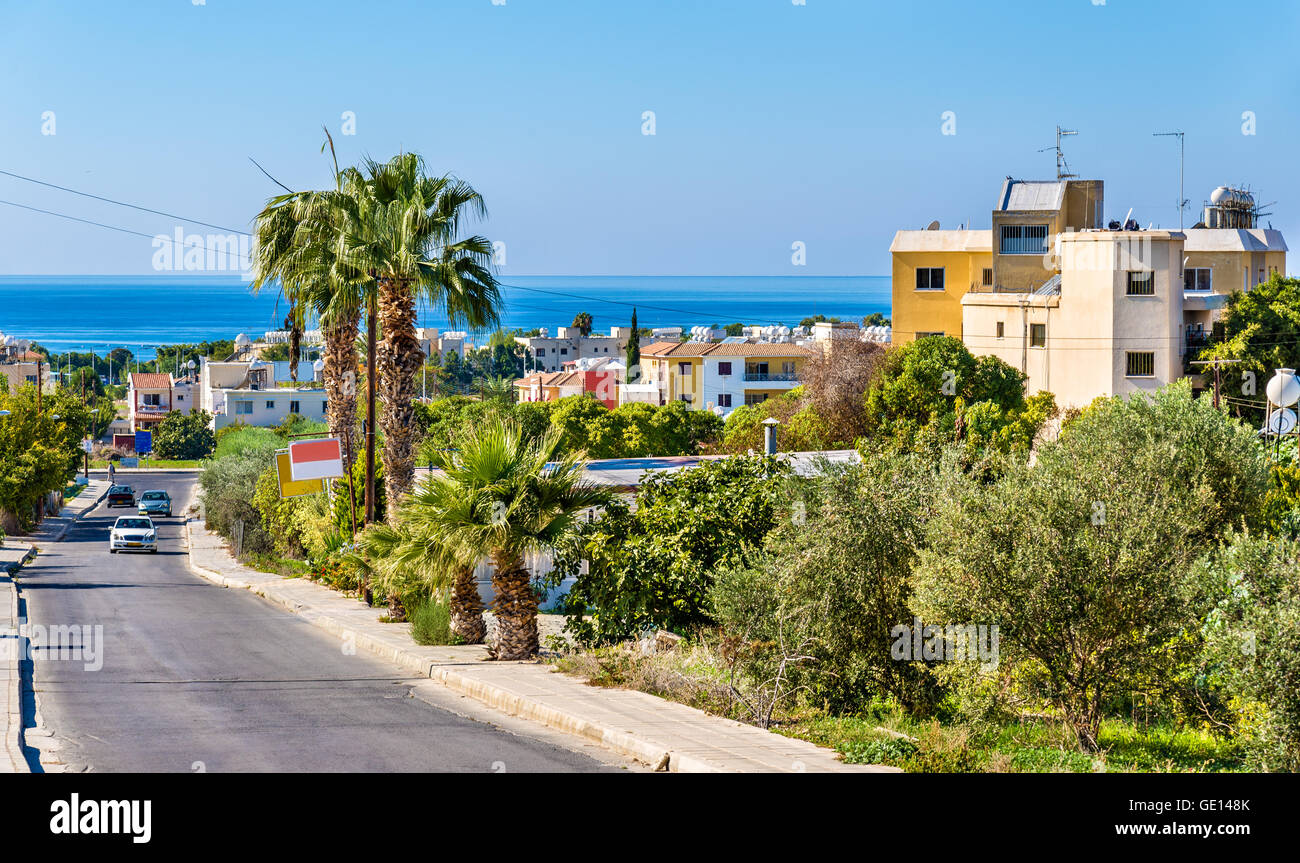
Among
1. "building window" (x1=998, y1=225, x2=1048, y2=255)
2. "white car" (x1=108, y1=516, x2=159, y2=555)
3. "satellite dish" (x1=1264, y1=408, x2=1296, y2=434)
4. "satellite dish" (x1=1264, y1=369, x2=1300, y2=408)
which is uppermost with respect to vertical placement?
"building window" (x1=998, y1=225, x2=1048, y2=255)

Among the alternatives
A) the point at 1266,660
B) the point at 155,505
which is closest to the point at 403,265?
the point at 1266,660

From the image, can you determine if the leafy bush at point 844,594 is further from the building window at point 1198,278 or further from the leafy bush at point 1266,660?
the building window at point 1198,278

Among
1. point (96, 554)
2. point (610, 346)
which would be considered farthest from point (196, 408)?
point (96, 554)

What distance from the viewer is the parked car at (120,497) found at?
68125mm

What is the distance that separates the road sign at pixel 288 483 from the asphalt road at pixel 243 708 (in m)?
3.88

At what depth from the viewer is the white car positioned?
147ft

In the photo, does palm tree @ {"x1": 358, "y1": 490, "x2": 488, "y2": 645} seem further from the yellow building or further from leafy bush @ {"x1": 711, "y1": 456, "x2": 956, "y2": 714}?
the yellow building

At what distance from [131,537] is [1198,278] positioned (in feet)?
187

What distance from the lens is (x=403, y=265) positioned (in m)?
22.8

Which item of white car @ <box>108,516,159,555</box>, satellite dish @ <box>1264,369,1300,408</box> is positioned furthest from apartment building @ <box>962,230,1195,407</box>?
white car @ <box>108,516,159,555</box>

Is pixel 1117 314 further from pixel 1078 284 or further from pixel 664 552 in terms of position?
pixel 664 552

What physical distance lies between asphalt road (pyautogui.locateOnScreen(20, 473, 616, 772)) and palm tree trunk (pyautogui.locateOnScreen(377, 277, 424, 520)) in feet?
10.8
